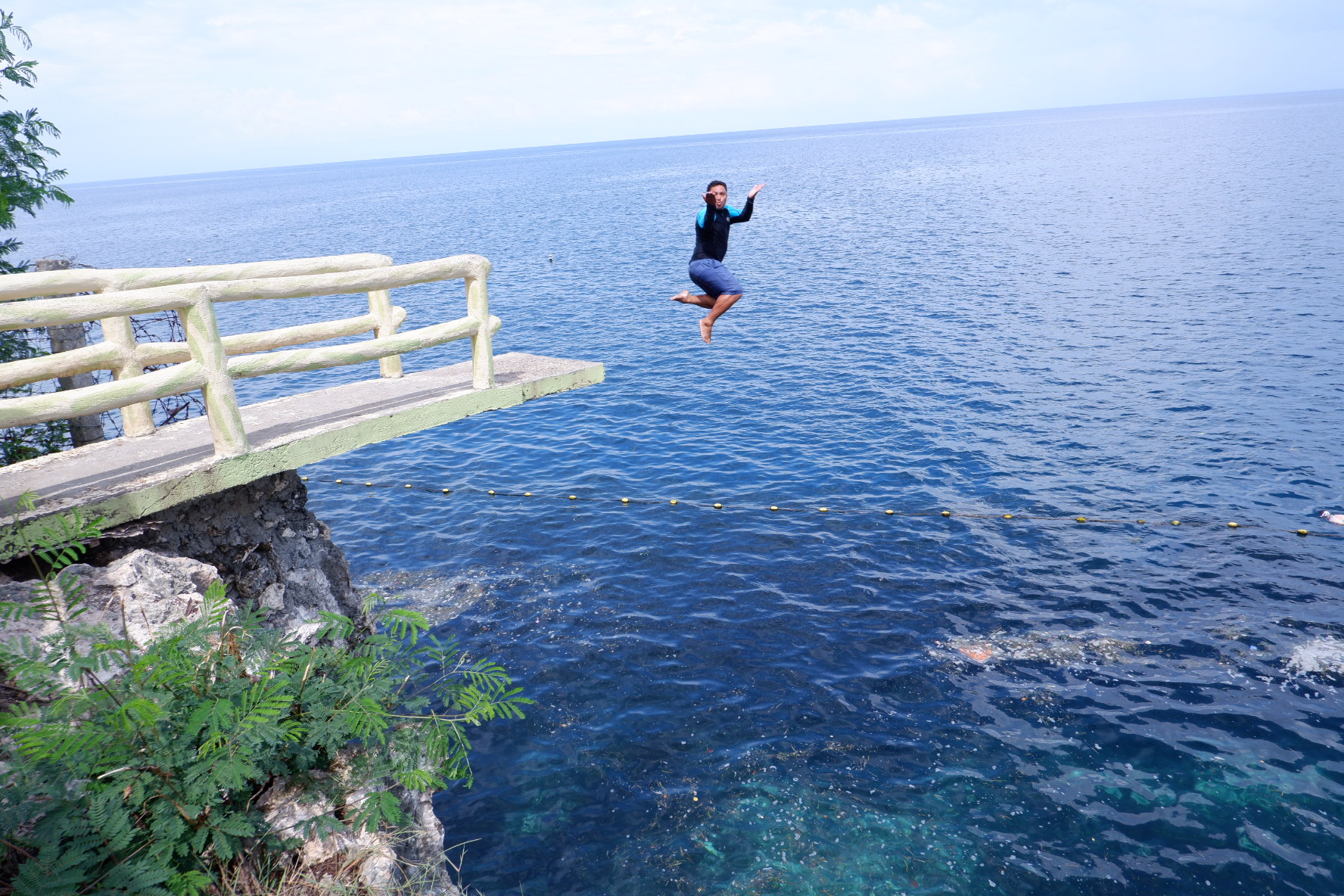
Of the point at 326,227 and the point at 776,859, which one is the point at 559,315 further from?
the point at 326,227

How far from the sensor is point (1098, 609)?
13.9 meters

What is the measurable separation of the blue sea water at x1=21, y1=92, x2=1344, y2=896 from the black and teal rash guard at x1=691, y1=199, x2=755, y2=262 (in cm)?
637

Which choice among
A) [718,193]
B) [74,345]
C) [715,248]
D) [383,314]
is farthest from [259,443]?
[715,248]

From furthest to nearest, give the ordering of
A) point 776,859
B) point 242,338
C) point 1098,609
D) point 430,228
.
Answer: point 430,228 < point 1098,609 < point 776,859 < point 242,338

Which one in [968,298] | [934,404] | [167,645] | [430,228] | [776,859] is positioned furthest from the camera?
[430,228]

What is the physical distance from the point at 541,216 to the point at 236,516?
286ft

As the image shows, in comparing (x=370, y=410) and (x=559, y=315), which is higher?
(x=370, y=410)

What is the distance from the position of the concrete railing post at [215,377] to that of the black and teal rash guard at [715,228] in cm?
618

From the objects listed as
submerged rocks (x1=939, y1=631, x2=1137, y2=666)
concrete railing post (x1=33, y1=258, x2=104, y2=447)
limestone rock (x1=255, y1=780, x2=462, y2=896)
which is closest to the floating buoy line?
submerged rocks (x1=939, y1=631, x2=1137, y2=666)

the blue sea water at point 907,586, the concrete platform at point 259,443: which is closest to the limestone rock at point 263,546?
the concrete platform at point 259,443

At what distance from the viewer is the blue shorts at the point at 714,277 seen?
1171cm

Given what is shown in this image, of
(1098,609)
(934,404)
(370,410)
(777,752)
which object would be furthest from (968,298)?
(370,410)

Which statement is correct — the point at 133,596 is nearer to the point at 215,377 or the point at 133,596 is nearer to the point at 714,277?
the point at 215,377

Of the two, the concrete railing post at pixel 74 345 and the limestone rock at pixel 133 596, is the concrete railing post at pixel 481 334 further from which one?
the concrete railing post at pixel 74 345
